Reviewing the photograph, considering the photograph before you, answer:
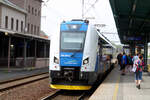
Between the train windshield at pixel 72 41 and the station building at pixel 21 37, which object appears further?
the station building at pixel 21 37

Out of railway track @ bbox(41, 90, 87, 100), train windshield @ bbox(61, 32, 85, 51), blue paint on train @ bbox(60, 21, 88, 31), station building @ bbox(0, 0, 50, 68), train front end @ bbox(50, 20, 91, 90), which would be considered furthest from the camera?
station building @ bbox(0, 0, 50, 68)

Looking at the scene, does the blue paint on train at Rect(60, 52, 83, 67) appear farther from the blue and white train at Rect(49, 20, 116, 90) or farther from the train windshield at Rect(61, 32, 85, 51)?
the train windshield at Rect(61, 32, 85, 51)

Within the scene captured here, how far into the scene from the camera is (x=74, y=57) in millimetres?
10656

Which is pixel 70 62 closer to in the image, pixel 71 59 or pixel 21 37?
pixel 71 59

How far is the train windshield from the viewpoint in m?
10.9

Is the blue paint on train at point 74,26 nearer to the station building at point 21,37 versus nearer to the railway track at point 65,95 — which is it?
the railway track at point 65,95

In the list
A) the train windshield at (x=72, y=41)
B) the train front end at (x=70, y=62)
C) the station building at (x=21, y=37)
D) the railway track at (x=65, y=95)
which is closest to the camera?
the railway track at (x=65, y=95)

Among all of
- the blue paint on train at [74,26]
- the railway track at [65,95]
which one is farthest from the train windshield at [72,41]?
the railway track at [65,95]

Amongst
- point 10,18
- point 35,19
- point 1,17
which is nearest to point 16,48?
point 1,17

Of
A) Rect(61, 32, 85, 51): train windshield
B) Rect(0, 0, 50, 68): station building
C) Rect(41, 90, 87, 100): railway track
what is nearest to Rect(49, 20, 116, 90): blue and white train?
Rect(61, 32, 85, 51): train windshield

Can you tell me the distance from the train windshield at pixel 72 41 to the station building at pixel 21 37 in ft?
29.5

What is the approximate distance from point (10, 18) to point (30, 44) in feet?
35.0

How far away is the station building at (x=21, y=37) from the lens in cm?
2330

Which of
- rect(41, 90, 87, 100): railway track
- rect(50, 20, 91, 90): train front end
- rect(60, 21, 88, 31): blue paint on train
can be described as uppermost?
rect(60, 21, 88, 31): blue paint on train
